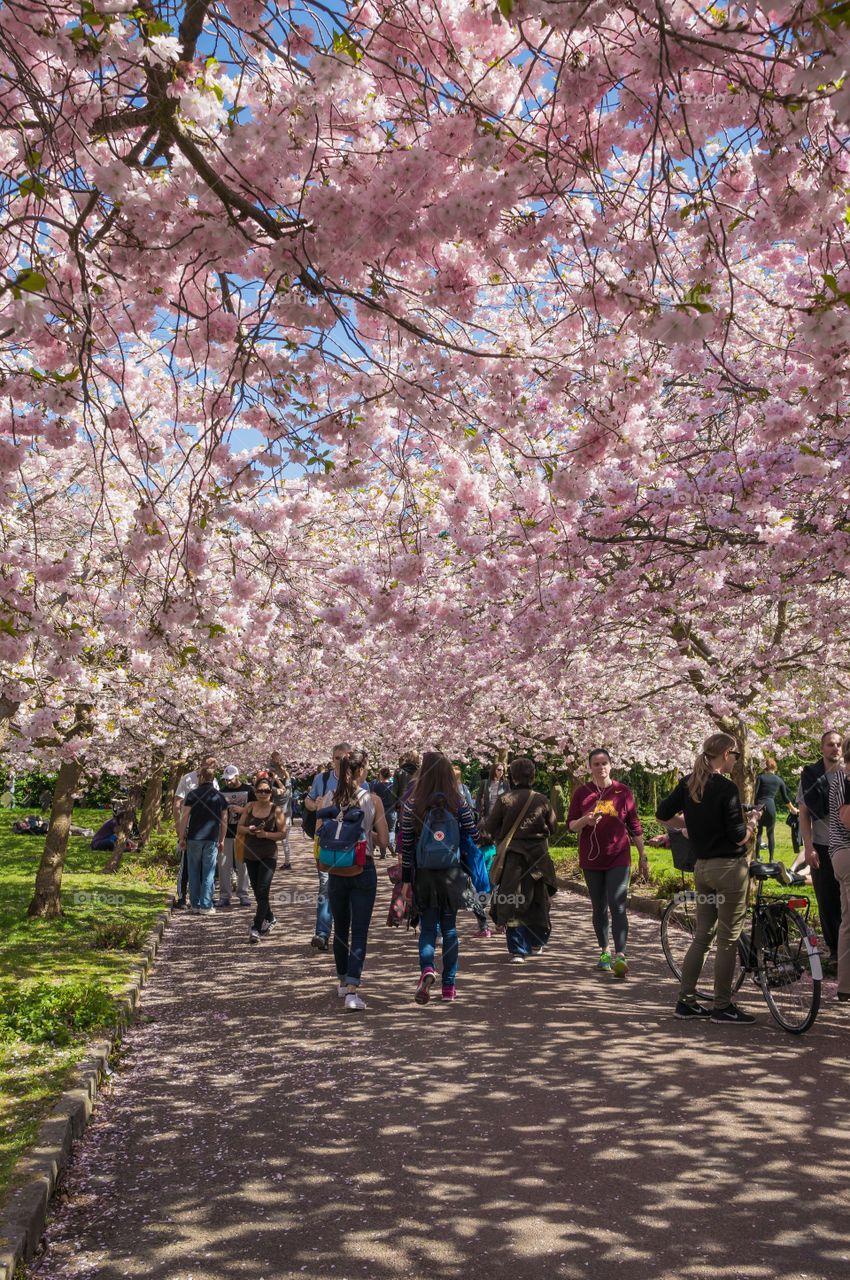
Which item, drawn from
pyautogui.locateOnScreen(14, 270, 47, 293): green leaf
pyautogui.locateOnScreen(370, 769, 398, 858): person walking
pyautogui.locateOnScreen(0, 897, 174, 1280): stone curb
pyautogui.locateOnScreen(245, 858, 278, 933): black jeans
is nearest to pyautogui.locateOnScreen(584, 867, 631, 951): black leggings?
pyautogui.locateOnScreen(245, 858, 278, 933): black jeans

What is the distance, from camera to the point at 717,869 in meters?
7.37

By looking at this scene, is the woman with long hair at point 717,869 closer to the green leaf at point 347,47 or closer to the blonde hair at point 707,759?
the blonde hair at point 707,759

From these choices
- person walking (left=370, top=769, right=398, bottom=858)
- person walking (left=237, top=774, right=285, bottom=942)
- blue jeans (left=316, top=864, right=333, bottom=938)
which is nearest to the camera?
blue jeans (left=316, top=864, right=333, bottom=938)

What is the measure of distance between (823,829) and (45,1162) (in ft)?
21.5

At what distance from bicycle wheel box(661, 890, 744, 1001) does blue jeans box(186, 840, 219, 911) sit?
6.58 metres

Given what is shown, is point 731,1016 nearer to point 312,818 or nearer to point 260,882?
point 260,882

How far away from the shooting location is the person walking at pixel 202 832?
1416cm

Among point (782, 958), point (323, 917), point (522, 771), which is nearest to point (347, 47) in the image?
point (782, 958)

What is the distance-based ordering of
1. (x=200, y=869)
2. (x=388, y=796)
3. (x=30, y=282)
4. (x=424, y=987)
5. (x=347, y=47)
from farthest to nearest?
(x=388, y=796), (x=200, y=869), (x=424, y=987), (x=347, y=47), (x=30, y=282)

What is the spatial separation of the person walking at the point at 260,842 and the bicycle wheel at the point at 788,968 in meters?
Result: 5.51

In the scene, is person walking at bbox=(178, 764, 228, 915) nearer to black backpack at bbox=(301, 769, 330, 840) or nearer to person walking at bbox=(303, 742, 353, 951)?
black backpack at bbox=(301, 769, 330, 840)

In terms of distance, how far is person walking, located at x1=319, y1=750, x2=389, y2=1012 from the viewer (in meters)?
8.20

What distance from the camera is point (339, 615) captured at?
42.9 feet

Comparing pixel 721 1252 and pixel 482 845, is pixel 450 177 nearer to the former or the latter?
pixel 721 1252
